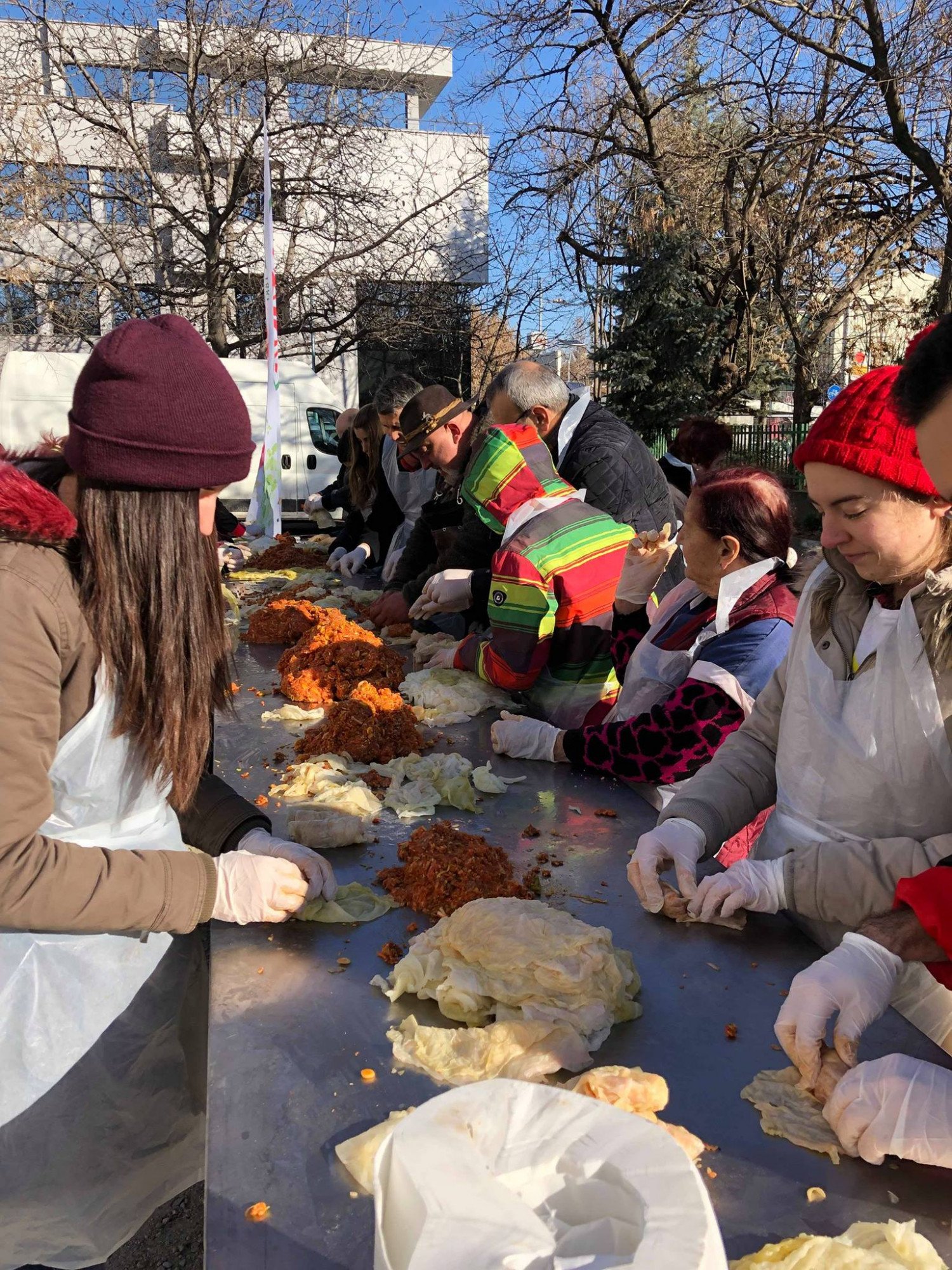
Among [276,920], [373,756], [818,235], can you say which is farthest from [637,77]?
[276,920]

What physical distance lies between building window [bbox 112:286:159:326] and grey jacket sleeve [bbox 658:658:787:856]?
1596cm

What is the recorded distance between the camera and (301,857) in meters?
2.13

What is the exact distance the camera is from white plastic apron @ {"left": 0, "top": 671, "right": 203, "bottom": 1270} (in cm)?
176

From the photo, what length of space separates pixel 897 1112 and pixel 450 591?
3429 millimetres

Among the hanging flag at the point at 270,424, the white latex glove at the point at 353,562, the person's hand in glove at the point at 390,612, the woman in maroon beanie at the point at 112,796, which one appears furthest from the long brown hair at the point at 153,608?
the white latex glove at the point at 353,562

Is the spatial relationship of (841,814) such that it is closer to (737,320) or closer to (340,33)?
(737,320)

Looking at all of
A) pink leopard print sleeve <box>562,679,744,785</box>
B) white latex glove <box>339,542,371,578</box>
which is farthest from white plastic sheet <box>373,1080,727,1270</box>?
white latex glove <box>339,542,371,578</box>

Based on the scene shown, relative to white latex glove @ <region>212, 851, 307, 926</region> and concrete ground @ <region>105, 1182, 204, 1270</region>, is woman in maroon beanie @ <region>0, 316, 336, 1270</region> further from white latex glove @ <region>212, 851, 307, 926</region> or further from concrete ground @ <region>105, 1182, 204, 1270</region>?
concrete ground @ <region>105, 1182, 204, 1270</region>

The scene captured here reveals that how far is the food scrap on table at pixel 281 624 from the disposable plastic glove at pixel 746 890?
3.23 meters

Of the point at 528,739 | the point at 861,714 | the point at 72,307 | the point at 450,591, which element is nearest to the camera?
the point at 861,714

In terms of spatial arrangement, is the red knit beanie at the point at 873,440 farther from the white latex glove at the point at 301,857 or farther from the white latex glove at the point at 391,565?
the white latex glove at the point at 391,565

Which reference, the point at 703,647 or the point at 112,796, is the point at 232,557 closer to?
the point at 703,647

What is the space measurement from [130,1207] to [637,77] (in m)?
15.0

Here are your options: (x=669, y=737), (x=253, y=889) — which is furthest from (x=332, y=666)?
(x=253, y=889)
